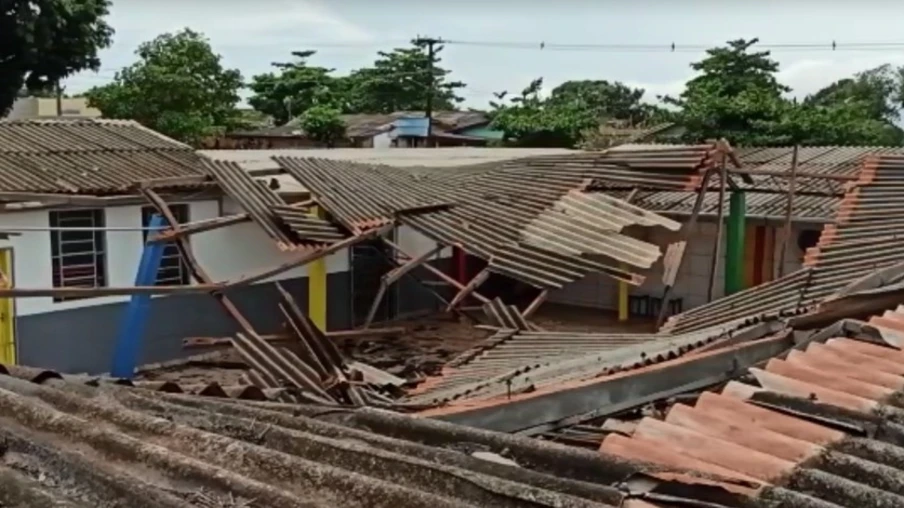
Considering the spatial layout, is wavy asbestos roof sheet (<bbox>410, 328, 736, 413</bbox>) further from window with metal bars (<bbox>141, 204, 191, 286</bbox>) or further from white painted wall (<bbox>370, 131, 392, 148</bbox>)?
white painted wall (<bbox>370, 131, 392, 148</bbox>)

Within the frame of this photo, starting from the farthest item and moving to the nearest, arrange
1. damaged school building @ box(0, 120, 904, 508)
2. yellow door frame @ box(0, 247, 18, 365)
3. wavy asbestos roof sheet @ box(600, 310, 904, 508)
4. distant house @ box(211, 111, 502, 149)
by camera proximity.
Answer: distant house @ box(211, 111, 502, 149), yellow door frame @ box(0, 247, 18, 365), wavy asbestos roof sheet @ box(600, 310, 904, 508), damaged school building @ box(0, 120, 904, 508)

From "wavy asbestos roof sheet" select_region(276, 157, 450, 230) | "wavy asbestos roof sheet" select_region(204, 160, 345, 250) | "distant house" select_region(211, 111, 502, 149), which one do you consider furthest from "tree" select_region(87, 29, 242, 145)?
"wavy asbestos roof sheet" select_region(204, 160, 345, 250)

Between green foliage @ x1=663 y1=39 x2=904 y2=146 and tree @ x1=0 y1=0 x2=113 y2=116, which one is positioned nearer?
tree @ x1=0 y1=0 x2=113 y2=116

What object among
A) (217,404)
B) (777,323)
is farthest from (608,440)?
(777,323)

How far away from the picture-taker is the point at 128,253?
555 inches

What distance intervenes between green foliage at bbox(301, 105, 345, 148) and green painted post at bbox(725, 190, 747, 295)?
17.4 m

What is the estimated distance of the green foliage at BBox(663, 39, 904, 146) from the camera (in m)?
27.1

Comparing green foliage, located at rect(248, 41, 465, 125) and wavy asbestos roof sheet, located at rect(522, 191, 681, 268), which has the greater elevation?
green foliage, located at rect(248, 41, 465, 125)

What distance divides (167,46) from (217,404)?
27.4 metres

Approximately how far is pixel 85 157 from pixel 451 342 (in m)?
5.91

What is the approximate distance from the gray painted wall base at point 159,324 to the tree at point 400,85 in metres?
23.3

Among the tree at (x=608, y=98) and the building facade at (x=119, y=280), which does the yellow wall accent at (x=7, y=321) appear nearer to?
the building facade at (x=119, y=280)

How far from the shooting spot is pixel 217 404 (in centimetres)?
330

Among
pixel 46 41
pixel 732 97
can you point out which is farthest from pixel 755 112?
pixel 46 41
